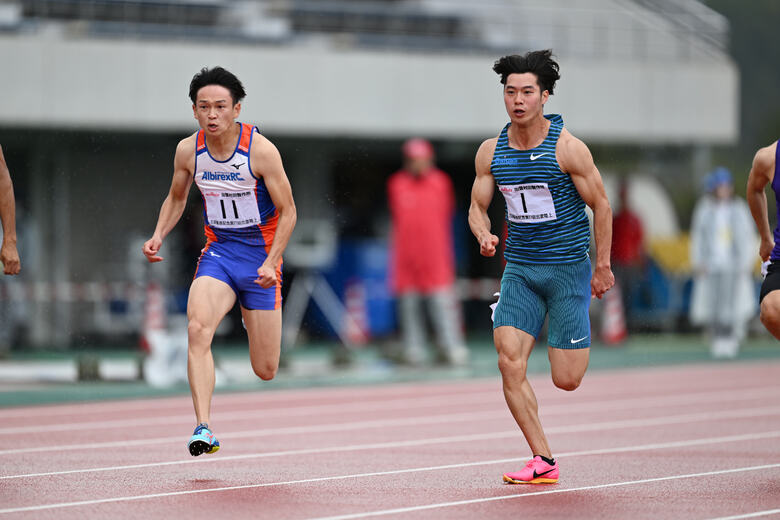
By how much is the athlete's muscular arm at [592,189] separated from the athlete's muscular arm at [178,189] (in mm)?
2271

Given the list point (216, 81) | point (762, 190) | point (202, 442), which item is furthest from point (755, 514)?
point (216, 81)

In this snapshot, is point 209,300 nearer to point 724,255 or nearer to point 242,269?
point 242,269

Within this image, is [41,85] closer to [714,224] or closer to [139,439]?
[139,439]

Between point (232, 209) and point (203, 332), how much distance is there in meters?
0.80

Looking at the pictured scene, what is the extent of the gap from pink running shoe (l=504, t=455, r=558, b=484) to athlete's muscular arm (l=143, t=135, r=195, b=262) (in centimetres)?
246

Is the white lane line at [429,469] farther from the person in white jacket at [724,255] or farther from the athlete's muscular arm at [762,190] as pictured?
the person in white jacket at [724,255]

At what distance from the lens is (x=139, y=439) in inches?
418

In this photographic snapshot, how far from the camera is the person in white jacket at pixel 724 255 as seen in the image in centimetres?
1933

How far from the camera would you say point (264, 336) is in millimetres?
9062

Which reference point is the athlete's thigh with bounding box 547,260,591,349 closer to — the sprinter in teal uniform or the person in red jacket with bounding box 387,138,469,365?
the sprinter in teal uniform

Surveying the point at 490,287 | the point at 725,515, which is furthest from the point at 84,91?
the point at 725,515

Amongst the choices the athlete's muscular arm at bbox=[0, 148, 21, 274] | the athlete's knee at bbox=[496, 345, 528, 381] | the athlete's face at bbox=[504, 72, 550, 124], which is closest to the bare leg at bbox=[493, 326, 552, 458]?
the athlete's knee at bbox=[496, 345, 528, 381]

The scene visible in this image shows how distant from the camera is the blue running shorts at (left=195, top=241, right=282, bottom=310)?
29.4 ft

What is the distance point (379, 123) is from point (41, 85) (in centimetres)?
639
